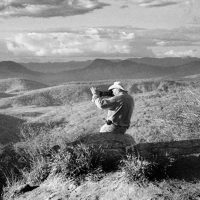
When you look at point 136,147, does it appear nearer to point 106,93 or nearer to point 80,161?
point 80,161

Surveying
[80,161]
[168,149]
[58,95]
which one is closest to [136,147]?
[168,149]

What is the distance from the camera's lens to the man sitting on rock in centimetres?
1059

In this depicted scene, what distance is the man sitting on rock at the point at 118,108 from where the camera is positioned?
34.8ft

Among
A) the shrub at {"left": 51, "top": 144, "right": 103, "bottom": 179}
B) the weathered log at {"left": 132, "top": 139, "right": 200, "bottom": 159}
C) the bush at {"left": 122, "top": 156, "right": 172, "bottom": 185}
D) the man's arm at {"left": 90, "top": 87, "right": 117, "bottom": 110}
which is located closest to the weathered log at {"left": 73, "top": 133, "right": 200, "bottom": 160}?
the weathered log at {"left": 132, "top": 139, "right": 200, "bottom": 159}

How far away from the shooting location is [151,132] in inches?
794

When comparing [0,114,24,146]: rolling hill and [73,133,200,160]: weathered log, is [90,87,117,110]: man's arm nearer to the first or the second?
[73,133,200,160]: weathered log

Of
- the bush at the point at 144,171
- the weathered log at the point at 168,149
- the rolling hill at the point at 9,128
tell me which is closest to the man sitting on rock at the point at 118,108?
the weathered log at the point at 168,149

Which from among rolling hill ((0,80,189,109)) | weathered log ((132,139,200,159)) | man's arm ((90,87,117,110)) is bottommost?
rolling hill ((0,80,189,109))

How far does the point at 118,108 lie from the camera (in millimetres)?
10719

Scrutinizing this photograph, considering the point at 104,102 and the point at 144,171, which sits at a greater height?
the point at 104,102

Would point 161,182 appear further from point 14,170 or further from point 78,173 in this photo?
point 14,170

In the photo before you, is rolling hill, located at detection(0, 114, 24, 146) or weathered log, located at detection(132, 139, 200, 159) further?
rolling hill, located at detection(0, 114, 24, 146)

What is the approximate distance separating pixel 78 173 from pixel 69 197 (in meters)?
0.64

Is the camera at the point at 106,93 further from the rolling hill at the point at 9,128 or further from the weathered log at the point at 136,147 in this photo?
the rolling hill at the point at 9,128
